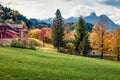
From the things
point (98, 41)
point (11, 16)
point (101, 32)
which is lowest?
point (98, 41)

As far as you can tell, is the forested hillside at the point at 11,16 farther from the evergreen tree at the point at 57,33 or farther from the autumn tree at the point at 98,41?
the autumn tree at the point at 98,41

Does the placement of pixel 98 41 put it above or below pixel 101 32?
below

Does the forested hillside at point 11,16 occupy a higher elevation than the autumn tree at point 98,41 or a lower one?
higher

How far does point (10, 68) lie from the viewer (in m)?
27.5

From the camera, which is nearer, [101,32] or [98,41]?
[98,41]

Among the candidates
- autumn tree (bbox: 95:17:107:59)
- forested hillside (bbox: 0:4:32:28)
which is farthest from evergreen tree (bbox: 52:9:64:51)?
forested hillside (bbox: 0:4:32:28)

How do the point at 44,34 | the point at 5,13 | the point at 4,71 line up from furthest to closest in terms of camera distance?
the point at 5,13 → the point at 44,34 → the point at 4,71

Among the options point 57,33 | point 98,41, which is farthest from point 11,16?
point 98,41

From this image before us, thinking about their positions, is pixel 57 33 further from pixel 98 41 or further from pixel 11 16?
pixel 11 16

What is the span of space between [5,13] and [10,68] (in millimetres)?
158420

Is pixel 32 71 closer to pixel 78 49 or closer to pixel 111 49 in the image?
pixel 111 49

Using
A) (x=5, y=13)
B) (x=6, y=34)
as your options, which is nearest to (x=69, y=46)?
(x=6, y=34)

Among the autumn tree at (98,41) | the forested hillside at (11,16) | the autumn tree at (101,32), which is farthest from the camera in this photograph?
the forested hillside at (11,16)

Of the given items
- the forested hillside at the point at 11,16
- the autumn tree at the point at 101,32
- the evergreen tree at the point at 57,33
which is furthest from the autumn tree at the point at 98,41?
the forested hillside at the point at 11,16
